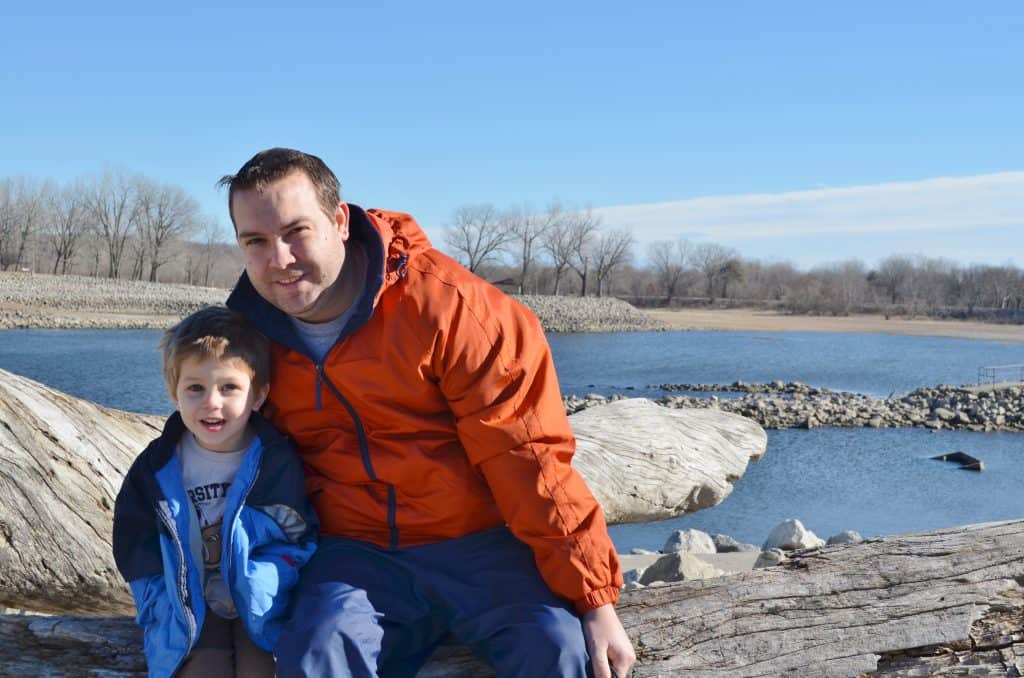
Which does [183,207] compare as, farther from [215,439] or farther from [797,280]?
[215,439]

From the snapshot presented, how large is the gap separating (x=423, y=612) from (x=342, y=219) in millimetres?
1079

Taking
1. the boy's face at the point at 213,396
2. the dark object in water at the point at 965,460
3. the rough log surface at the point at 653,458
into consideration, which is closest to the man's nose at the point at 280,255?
the boy's face at the point at 213,396

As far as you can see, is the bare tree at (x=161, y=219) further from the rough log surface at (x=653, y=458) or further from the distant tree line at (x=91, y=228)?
the rough log surface at (x=653, y=458)

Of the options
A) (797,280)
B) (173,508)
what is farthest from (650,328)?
(173,508)

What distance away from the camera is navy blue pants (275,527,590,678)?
88.6 inches

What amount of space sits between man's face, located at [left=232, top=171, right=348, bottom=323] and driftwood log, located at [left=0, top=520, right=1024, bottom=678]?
1024 millimetres

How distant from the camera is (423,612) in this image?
8.13 feet

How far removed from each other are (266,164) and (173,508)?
3.01 feet

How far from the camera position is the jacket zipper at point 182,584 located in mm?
2334

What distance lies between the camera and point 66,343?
118ft

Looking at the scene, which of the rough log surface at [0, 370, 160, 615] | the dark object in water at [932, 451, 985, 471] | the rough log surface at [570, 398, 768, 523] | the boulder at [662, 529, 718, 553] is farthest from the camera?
the dark object in water at [932, 451, 985, 471]

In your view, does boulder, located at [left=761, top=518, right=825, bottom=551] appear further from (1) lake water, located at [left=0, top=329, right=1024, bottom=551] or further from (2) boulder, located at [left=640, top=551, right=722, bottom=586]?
(1) lake water, located at [left=0, top=329, right=1024, bottom=551]

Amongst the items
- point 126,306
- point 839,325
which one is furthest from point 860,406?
point 839,325

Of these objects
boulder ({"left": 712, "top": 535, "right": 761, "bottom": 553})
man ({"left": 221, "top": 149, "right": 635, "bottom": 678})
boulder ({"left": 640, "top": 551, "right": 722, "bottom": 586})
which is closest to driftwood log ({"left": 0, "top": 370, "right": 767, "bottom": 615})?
man ({"left": 221, "top": 149, "right": 635, "bottom": 678})
